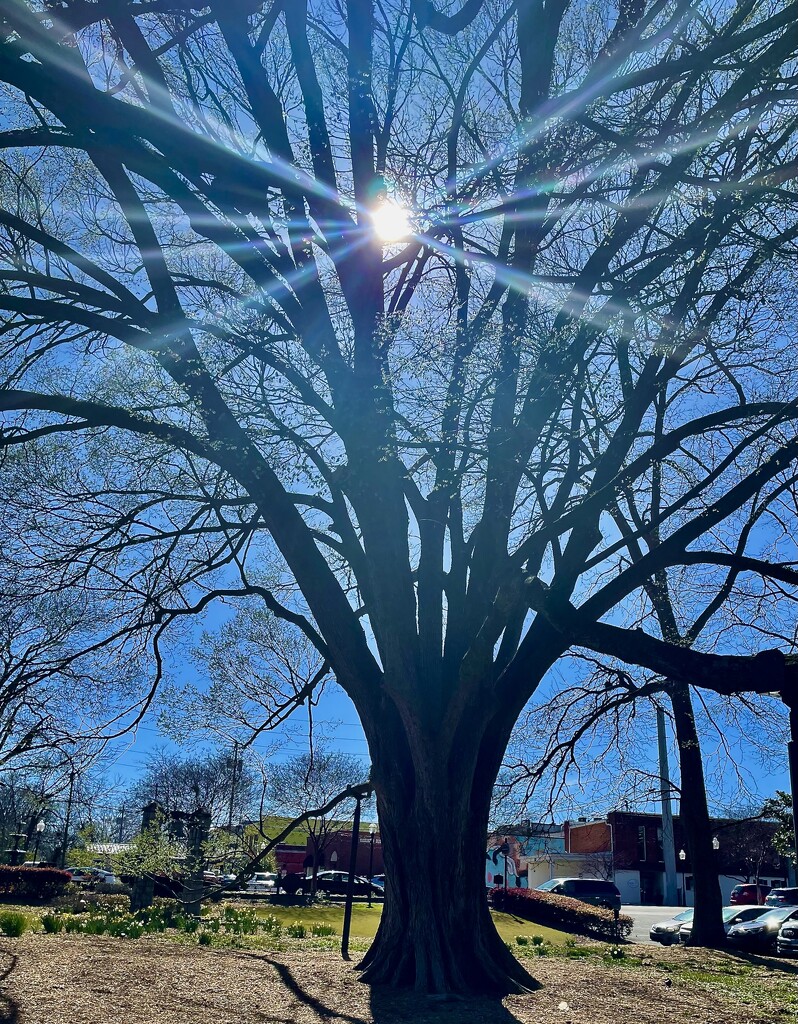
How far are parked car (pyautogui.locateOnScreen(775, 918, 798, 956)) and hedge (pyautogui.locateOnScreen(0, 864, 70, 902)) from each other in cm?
1823

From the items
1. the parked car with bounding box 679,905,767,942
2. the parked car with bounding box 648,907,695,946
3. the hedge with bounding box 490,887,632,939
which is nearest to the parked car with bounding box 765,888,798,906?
the parked car with bounding box 679,905,767,942

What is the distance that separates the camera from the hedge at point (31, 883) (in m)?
22.8

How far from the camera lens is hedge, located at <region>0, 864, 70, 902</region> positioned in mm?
22781

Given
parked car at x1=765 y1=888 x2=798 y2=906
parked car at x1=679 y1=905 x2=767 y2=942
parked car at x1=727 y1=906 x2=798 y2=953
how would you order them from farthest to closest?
parked car at x1=765 y1=888 x2=798 y2=906 < parked car at x1=679 y1=905 x2=767 y2=942 < parked car at x1=727 y1=906 x2=798 y2=953

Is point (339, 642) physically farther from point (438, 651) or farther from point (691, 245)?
point (691, 245)

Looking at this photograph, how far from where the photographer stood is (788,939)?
20703mm

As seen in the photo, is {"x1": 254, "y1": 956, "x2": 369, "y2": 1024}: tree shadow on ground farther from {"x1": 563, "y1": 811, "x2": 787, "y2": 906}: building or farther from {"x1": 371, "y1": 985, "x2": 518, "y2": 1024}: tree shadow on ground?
{"x1": 563, "y1": 811, "x2": 787, "y2": 906}: building

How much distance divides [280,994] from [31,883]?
19414 millimetres

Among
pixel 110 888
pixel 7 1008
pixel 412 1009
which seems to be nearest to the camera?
pixel 7 1008

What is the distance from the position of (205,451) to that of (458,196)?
3308mm

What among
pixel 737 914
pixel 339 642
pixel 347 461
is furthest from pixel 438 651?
pixel 737 914

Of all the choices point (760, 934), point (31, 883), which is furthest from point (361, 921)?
point (760, 934)

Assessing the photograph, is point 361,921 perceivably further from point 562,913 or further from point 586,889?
point 586,889

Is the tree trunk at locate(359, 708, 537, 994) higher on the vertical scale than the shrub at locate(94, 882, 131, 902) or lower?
higher
